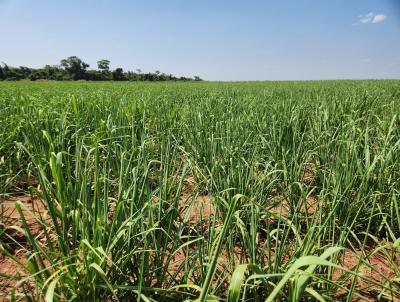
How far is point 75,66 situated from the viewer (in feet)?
180

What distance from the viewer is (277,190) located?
2.26 metres

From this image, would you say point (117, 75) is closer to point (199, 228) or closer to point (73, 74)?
point (73, 74)

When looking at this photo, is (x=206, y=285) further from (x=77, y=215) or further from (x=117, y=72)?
(x=117, y=72)

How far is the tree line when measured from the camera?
156 ft

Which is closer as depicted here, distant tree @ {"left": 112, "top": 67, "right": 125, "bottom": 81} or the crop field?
the crop field

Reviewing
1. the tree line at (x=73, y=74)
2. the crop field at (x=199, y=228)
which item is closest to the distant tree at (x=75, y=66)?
the tree line at (x=73, y=74)

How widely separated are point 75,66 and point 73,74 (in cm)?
528

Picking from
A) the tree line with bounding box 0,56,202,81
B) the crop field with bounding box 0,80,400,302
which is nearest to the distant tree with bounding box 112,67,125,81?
the tree line with bounding box 0,56,202,81

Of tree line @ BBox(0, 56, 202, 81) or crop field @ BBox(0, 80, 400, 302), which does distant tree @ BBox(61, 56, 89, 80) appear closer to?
tree line @ BBox(0, 56, 202, 81)

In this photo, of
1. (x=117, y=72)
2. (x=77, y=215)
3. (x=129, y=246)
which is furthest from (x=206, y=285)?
(x=117, y=72)

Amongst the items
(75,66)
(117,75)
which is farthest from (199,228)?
(75,66)

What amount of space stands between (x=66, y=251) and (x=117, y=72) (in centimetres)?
5450

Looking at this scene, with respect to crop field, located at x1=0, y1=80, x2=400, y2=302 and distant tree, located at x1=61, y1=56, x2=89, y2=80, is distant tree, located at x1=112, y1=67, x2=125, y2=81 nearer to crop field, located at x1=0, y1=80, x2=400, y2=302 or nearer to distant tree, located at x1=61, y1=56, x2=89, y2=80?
distant tree, located at x1=61, y1=56, x2=89, y2=80

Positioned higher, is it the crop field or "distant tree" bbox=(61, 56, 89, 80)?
"distant tree" bbox=(61, 56, 89, 80)
